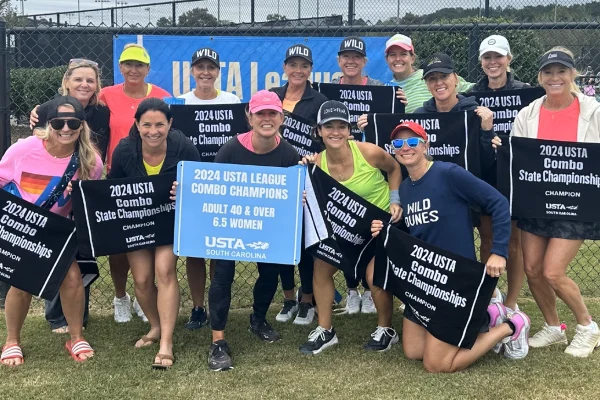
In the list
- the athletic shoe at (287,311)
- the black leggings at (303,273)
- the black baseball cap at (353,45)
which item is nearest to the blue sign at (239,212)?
the black leggings at (303,273)

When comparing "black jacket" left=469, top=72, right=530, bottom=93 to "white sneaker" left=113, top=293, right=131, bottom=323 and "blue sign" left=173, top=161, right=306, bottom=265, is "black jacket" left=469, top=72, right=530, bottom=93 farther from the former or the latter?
"white sneaker" left=113, top=293, right=131, bottom=323

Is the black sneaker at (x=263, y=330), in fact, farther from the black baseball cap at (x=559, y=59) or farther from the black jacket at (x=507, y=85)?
the black baseball cap at (x=559, y=59)

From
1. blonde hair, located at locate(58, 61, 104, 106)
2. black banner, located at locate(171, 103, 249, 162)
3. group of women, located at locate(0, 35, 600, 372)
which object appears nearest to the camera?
group of women, located at locate(0, 35, 600, 372)

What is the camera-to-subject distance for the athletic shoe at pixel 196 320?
5.45m

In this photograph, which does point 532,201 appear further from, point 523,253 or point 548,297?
point 548,297

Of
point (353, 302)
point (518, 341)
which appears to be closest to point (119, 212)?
point (353, 302)

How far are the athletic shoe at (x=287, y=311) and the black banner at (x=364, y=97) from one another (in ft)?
5.77

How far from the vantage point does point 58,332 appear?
5.38 metres

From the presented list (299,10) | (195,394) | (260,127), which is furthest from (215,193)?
(299,10)

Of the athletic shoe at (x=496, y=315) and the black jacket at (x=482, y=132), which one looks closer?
the athletic shoe at (x=496, y=315)

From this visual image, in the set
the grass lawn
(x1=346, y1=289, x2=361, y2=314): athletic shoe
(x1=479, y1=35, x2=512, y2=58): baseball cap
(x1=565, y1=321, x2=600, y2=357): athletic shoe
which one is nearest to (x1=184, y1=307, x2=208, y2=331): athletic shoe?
the grass lawn

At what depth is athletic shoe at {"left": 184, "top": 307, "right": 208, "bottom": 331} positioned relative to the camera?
545 centimetres

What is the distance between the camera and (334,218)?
193 inches

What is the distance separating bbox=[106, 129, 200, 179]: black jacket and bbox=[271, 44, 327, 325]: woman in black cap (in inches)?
44.7
